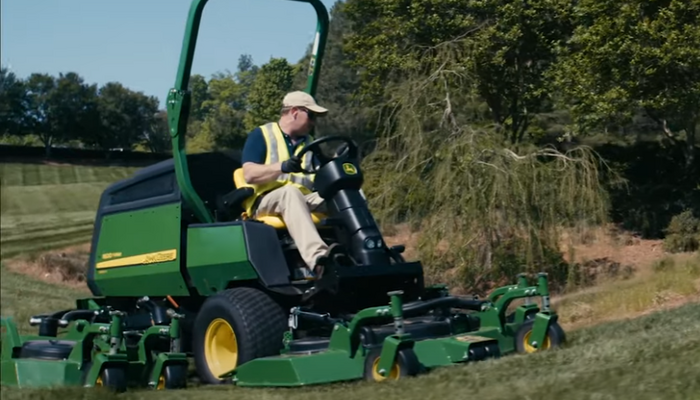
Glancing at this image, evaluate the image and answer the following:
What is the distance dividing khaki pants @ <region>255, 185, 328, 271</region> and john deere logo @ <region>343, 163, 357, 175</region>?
13.1 inches

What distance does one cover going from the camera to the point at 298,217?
7.22 meters

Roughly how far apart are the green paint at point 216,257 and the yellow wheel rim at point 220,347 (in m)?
0.40

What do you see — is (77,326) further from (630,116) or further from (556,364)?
(630,116)

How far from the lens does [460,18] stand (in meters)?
20.3

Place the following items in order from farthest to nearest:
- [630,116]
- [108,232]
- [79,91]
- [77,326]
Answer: [79,91] < [630,116] < [108,232] < [77,326]

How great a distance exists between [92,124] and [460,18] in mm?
8367

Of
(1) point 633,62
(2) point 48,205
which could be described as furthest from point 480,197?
(2) point 48,205

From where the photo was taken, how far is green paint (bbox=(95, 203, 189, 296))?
809cm

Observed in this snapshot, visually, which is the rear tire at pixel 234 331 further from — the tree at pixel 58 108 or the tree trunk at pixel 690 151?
the tree trunk at pixel 690 151

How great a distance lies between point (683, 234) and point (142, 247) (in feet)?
40.2

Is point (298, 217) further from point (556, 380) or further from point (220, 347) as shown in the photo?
point (556, 380)

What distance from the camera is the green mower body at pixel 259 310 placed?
6367 millimetres

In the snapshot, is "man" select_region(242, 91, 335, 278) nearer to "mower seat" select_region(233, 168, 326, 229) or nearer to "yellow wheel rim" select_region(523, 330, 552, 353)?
"mower seat" select_region(233, 168, 326, 229)

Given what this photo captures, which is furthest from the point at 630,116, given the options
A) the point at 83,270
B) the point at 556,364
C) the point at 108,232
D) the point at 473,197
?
the point at 556,364
